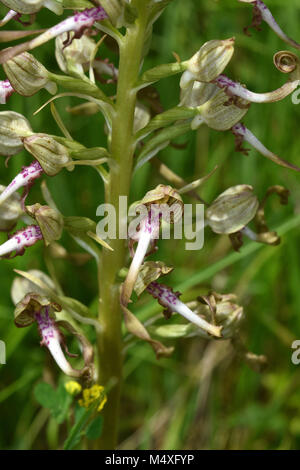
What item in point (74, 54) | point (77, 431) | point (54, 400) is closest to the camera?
point (77, 431)

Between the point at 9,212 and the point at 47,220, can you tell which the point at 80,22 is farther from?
the point at 9,212

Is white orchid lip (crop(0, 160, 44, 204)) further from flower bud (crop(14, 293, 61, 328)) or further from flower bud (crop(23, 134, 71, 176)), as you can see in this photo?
flower bud (crop(14, 293, 61, 328))

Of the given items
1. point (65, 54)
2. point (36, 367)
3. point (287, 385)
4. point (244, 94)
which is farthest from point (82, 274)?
point (244, 94)

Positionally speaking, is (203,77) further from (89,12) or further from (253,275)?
(253,275)

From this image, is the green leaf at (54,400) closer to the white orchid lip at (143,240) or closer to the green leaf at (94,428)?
the green leaf at (94,428)

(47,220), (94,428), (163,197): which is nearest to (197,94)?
(163,197)

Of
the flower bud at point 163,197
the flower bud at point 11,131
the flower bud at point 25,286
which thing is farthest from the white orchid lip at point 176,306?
the flower bud at point 11,131
